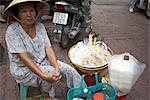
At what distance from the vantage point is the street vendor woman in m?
2.66

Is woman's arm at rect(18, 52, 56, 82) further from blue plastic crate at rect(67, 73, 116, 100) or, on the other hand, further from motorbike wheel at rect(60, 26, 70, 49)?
motorbike wheel at rect(60, 26, 70, 49)

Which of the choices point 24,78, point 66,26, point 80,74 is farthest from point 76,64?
point 66,26

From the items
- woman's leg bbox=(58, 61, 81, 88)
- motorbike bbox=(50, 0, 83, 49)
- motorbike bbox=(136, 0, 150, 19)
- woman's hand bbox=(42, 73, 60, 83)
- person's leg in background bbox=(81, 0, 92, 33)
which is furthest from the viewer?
motorbike bbox=(136, 0, 150, 19)

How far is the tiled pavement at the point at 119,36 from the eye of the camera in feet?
11.4

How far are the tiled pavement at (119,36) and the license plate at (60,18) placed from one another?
46cm

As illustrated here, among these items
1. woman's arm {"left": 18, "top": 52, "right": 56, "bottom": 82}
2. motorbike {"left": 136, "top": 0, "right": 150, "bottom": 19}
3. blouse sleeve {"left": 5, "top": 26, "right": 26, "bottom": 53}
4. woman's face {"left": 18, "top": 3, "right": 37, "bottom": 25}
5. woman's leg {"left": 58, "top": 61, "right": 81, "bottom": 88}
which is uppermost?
woman's face {"left": 18, "top": 3, "right": 37, "bottom": 25}

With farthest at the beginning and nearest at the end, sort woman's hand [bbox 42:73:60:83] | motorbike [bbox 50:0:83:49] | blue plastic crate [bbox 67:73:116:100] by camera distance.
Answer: motorbike [bbox 50:0:83:49] → blue plastic crate [bbox 67:73:116:100] → woman's hand [bbox 42:73:60:83]

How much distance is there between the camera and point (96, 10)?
626 cm

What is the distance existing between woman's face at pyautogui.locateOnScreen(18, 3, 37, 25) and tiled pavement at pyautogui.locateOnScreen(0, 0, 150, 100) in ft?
3.34

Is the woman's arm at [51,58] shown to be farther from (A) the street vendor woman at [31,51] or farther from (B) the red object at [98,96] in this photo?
(B) the red object at [98,96]

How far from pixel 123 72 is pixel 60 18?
5.93 ft

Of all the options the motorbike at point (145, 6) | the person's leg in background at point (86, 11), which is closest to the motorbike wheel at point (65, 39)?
the person's leg in background at point (86, 11)

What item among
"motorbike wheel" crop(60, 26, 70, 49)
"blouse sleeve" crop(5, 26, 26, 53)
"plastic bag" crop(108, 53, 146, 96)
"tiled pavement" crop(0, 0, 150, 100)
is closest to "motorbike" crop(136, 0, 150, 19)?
"tiled pavement" crop(0, 0, 150, 100)

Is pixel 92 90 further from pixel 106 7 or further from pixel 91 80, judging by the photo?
pixel 106 7
